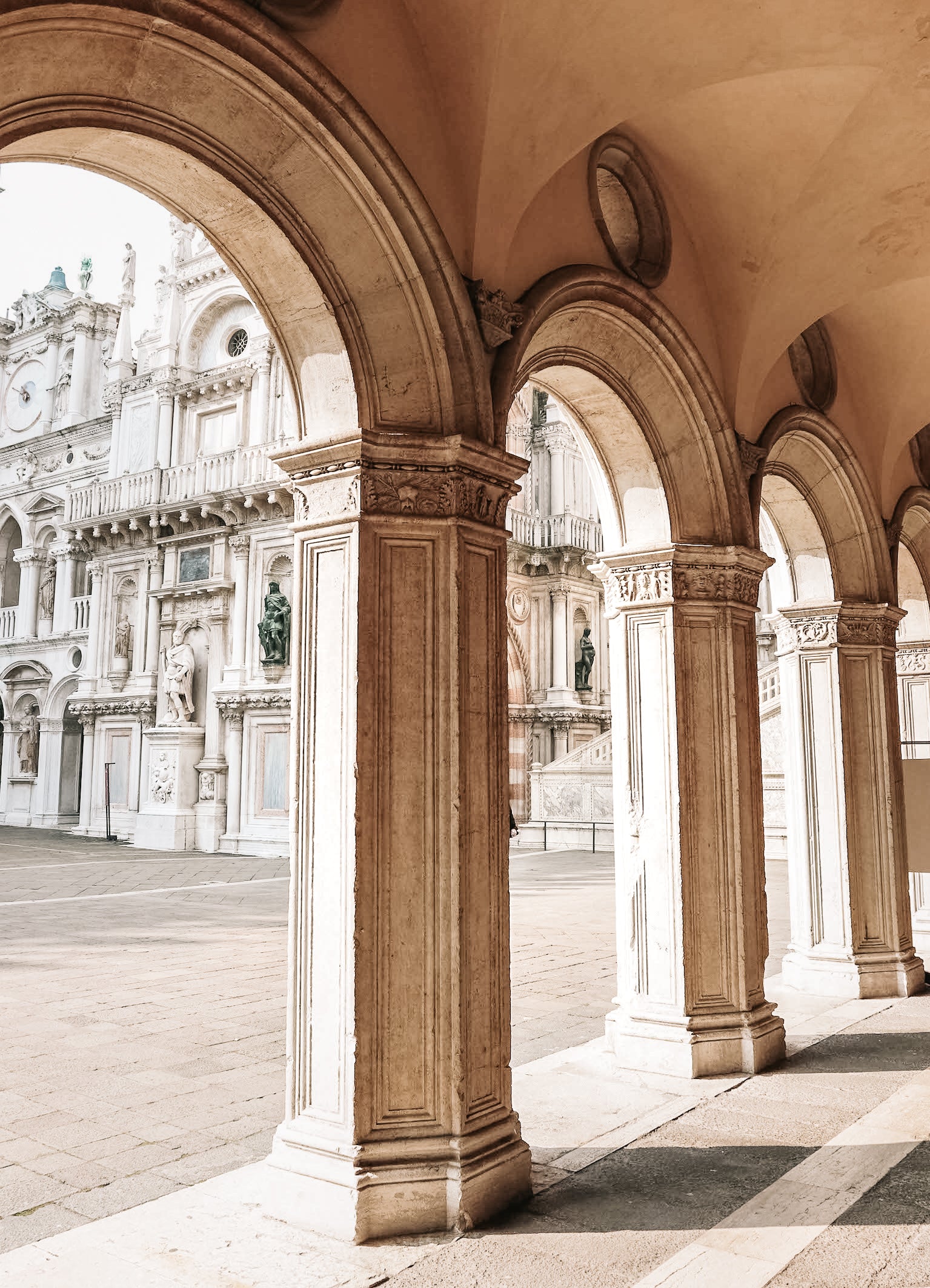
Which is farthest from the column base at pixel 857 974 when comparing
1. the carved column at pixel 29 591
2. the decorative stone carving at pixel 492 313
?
the carved column at pixel 29 591

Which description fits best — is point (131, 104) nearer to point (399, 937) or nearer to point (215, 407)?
point (399, 937)

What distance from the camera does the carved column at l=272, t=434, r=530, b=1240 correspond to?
3.62 m

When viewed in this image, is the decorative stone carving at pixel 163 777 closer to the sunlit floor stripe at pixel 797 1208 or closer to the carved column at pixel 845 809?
the carved column at pixel 845 809

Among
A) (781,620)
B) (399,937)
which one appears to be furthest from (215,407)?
(399,937)

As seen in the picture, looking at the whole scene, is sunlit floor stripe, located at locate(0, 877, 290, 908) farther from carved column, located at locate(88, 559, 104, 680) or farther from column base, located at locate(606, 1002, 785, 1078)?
carved column, located at locate(88, 559, 104, 680)

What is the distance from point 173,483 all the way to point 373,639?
18.6m

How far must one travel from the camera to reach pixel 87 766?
74.5 feet

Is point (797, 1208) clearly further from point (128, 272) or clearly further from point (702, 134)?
point (128, 272)

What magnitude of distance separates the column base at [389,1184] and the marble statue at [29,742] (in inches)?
963

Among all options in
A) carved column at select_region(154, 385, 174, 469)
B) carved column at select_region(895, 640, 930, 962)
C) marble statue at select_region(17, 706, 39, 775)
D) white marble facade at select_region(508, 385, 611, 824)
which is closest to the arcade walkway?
carved column at select_region(895, 640, 930, 962)

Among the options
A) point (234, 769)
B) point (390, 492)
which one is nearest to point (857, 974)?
point (390, 492)

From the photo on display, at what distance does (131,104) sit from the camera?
3.36 m

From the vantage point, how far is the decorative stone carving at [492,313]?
4.10 m

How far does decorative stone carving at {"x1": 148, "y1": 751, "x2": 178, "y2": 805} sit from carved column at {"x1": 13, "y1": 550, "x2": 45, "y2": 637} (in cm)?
834
